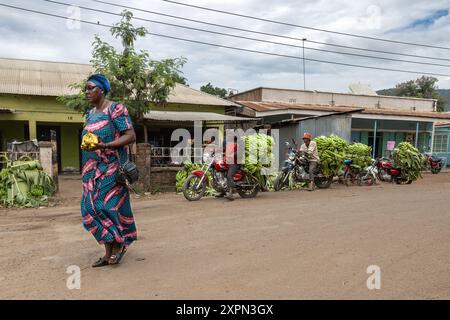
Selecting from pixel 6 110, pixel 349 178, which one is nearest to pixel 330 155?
pixel 349 178

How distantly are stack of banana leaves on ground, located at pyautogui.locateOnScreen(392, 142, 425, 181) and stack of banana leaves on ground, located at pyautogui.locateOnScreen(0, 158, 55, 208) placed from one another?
11.7 metres

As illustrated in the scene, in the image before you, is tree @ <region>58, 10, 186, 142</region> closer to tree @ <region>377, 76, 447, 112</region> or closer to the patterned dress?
the patterned dress

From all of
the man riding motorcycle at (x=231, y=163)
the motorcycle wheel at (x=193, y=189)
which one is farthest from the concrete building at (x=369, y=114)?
the motorcycle wheel at (x=193, y=189)

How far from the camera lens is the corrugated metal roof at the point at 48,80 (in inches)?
620

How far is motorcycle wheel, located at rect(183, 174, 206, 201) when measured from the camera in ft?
29.1

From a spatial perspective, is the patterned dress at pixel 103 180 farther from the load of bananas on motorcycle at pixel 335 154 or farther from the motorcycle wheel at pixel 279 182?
the load of bananas on motorcycle at pixel 335 154

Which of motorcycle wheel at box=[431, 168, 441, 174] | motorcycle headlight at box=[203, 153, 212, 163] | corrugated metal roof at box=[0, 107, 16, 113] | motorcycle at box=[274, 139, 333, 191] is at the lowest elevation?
motorcycle wheel at box=[431, 168, 441, 174]

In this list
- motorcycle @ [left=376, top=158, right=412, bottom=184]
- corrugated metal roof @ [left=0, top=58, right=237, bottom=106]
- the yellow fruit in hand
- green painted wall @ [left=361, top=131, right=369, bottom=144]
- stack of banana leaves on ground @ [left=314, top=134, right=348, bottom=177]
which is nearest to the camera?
the yellow fruit in hand

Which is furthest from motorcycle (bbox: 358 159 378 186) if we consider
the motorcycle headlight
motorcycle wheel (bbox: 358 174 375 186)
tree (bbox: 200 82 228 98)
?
tree (bbox: 200 82 228 98)

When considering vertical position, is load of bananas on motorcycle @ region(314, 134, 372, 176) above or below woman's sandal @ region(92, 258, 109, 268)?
above

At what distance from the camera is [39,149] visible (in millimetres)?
9898

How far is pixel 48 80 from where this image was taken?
56.5 feet

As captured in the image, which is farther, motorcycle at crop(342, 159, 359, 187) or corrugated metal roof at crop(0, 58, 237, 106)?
corrugated metal roof at crop(0, 58, 237, 106)
